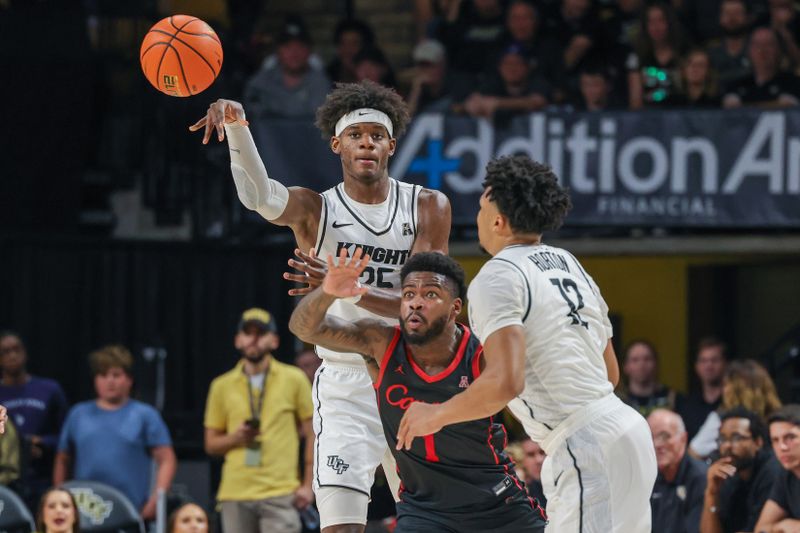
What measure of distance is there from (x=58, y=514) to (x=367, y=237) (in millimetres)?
3768

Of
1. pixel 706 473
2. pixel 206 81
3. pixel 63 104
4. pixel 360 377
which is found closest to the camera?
pixel 360 377

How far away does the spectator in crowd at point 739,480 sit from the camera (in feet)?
29.3

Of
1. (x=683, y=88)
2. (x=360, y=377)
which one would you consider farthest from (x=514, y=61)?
(x=360, y=377)

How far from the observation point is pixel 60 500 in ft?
31.3

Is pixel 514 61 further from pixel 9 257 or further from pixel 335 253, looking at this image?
pixel 335 253

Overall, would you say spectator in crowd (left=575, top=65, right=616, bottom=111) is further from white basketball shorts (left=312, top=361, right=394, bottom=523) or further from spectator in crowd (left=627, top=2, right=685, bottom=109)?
white basketball shorts (left=312, top=361, right=394, bottom=523)

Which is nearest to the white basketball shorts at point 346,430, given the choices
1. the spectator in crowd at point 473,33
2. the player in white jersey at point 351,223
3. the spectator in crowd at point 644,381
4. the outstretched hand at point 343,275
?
the player in white jersey at point 351,223

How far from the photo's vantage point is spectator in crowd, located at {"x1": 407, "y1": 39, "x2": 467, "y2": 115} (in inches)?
Answer: 497

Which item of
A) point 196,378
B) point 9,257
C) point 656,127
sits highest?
point 656,127

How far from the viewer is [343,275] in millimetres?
5672

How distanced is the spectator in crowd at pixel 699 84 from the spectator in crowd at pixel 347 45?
2986 millimetres

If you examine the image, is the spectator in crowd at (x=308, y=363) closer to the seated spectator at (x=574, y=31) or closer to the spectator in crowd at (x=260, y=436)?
the spectator in crowd at (x=260, y=436)

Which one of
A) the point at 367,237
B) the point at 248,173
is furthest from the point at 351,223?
the point at 248,173

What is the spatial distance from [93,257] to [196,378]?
132 centimetres
